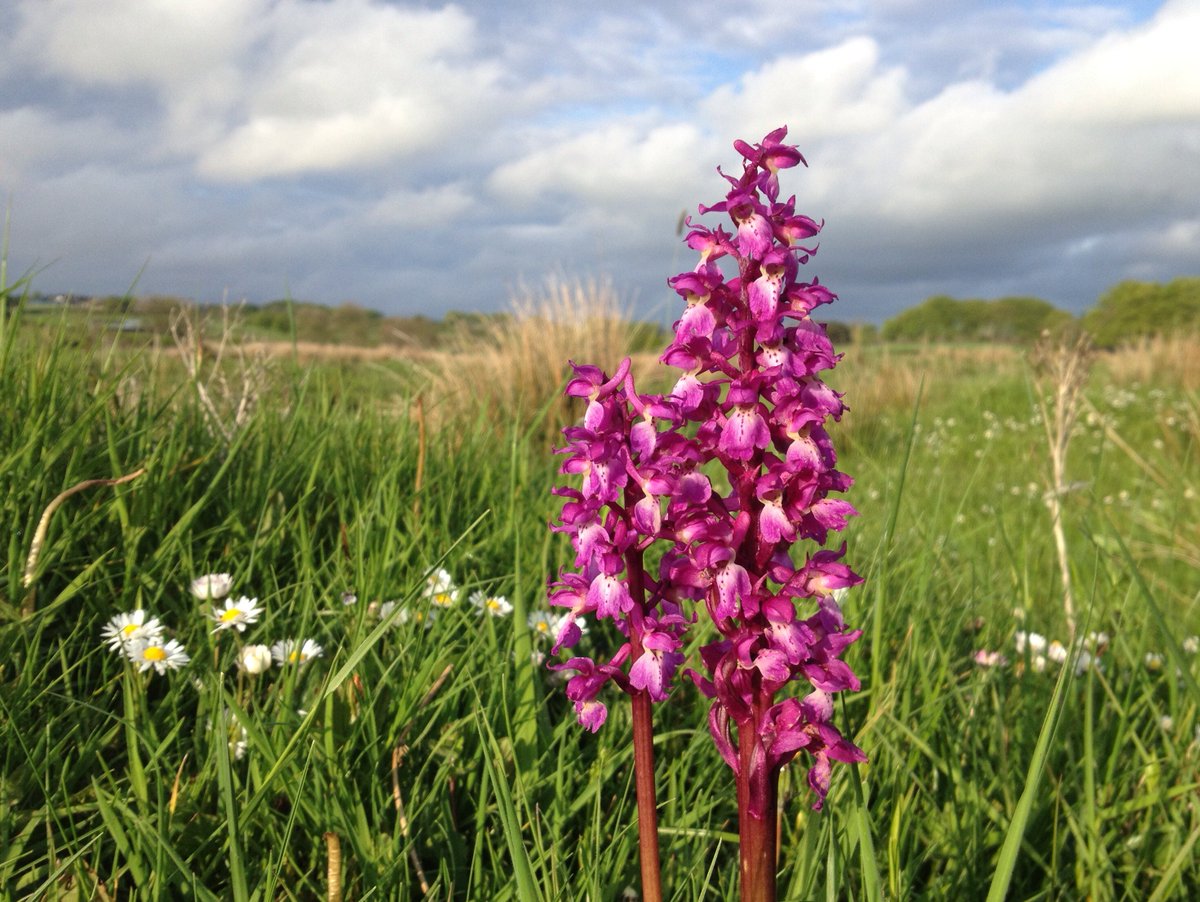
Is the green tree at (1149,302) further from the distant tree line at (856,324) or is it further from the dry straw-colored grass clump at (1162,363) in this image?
the dry straw-colored grass clump at (1162,363)

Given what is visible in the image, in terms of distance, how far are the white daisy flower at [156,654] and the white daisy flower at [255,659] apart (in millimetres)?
132

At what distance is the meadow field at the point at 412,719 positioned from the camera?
1847 millimetres

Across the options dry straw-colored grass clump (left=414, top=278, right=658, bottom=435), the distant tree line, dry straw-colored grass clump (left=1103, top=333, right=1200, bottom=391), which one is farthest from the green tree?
dry straw-colored grass clump (left=414, top=278, right=658, bottom=435)

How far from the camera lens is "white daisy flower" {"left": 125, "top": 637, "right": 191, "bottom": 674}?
223cm

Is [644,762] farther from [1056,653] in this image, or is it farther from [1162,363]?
[1162,363]

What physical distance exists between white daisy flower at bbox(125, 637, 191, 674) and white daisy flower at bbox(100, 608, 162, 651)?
13mm

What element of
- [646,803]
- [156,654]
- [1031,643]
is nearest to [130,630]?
[156,654]

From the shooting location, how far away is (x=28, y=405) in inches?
124

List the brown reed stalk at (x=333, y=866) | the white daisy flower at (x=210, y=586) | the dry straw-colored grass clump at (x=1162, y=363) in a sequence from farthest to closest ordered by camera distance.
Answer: the dry straw-colored grass clump at (x=1162, y=363), the white daisy flower at (x=210, y=586), the brown reed stalk at (x=333, y=866)

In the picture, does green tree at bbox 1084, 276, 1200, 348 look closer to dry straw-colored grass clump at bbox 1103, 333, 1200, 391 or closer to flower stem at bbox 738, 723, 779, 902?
dry straw-colored grass clump at bbox 1103, 333, 1200, 391

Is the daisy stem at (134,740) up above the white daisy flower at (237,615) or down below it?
below

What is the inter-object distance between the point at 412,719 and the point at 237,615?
0.63 metres

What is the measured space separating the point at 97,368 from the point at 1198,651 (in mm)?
5012

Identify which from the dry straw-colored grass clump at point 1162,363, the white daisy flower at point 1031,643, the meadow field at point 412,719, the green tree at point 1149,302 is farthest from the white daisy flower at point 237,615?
the green tree at point 1149,302
